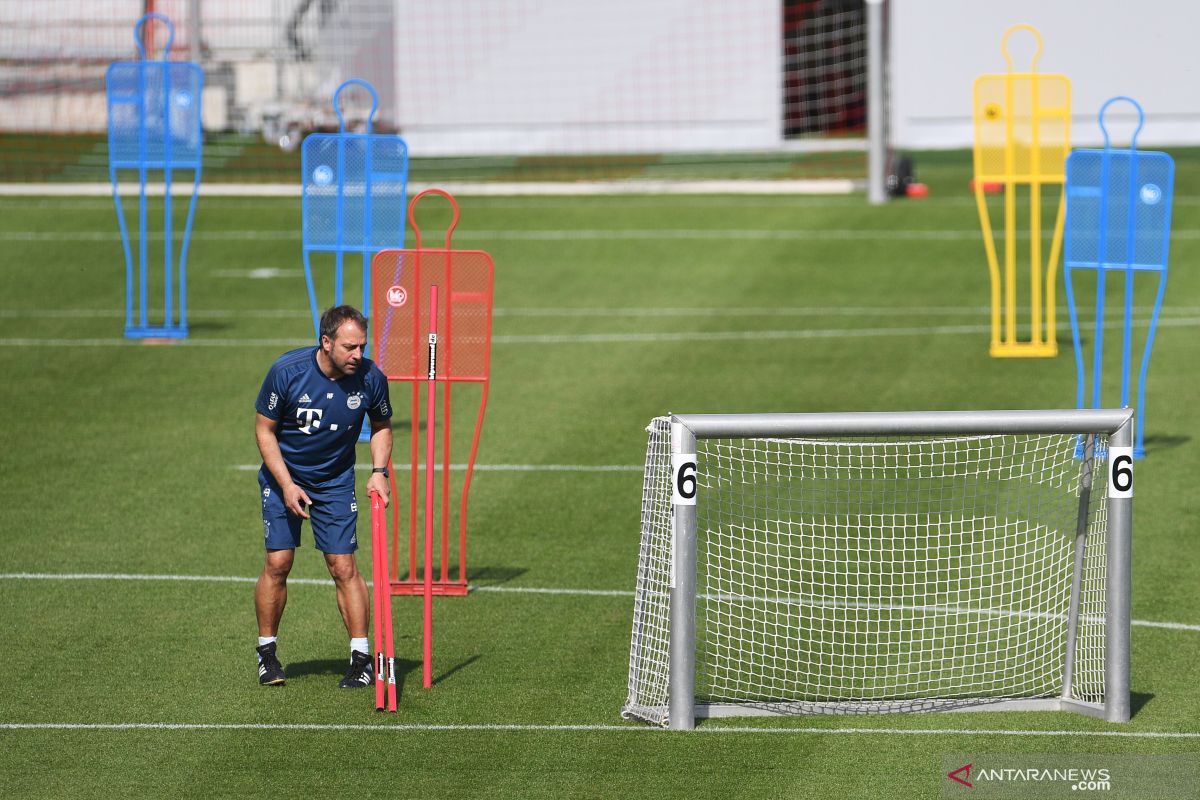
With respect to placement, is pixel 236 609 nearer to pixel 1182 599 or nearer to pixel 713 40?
pixel 1182 599

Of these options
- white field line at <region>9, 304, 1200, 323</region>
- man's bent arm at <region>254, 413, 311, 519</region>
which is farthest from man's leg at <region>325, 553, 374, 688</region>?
white field line at <region>9, 304, 1200, 323</region>

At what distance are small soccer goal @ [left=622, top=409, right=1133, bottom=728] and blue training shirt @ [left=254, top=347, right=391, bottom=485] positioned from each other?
1.48 metres

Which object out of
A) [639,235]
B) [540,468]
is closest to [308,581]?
[540,468]

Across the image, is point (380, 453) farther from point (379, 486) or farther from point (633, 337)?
point (633, 337)

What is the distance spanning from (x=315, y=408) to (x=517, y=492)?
14.4ft

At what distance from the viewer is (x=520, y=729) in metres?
8.63

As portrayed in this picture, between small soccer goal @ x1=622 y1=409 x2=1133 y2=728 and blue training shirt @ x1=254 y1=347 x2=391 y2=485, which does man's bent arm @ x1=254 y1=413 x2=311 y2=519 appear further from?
small soccer goal @ x1=622 y1=409 x2=1133 y2=728

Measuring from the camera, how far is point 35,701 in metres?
8.94

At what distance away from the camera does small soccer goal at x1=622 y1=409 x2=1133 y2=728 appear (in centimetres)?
840

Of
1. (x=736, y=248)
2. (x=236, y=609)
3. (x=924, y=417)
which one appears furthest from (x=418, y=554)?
(x=736, y=248)

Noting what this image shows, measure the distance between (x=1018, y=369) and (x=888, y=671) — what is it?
7.82 meters

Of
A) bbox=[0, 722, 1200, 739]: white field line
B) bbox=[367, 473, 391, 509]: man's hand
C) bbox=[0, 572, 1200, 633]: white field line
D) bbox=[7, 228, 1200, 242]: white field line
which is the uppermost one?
bbox=[7, 228, 1200, 242]: white field line

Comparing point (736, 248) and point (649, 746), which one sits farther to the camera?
point (736, 248)
